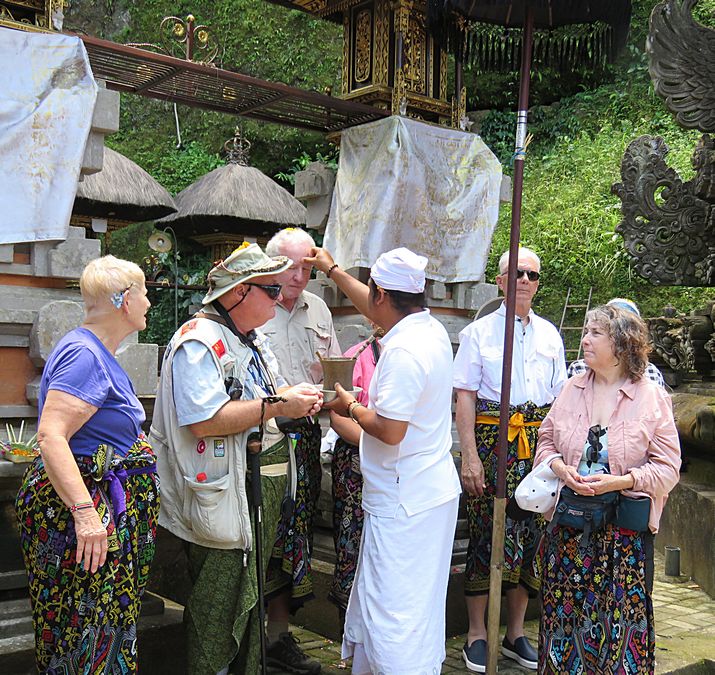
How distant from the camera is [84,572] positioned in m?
2.95

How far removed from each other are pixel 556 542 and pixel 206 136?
1642 centimetres

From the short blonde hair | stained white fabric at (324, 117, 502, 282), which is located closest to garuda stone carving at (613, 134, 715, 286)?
stained white fabric at (324, 117, 502, 282)

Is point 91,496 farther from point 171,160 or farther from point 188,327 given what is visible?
point 171,160

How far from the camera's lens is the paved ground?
4493 millimetres

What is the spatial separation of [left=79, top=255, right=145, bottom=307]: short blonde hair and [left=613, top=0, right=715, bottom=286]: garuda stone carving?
5937 millimetres

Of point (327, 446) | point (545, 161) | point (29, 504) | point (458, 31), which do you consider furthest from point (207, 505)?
point (545, 161)

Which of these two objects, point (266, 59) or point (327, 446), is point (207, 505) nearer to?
point (327, 446)

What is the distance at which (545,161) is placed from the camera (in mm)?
17078

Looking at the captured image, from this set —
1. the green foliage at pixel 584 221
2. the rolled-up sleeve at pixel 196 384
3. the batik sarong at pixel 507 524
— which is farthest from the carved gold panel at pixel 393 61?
the green foliage at pixel 584 221

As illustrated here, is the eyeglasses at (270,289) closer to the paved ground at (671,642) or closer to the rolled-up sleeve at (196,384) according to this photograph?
the rolled-up sleeve at (196,384)

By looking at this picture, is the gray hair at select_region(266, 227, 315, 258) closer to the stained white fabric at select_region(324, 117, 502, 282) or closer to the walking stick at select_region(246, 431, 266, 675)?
the walking stick at select_region(246, 431, 266, 675)

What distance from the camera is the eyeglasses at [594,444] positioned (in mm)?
3689

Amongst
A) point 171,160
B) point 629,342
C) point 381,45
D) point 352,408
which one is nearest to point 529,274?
point 629,342

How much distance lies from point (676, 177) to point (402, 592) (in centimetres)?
628
